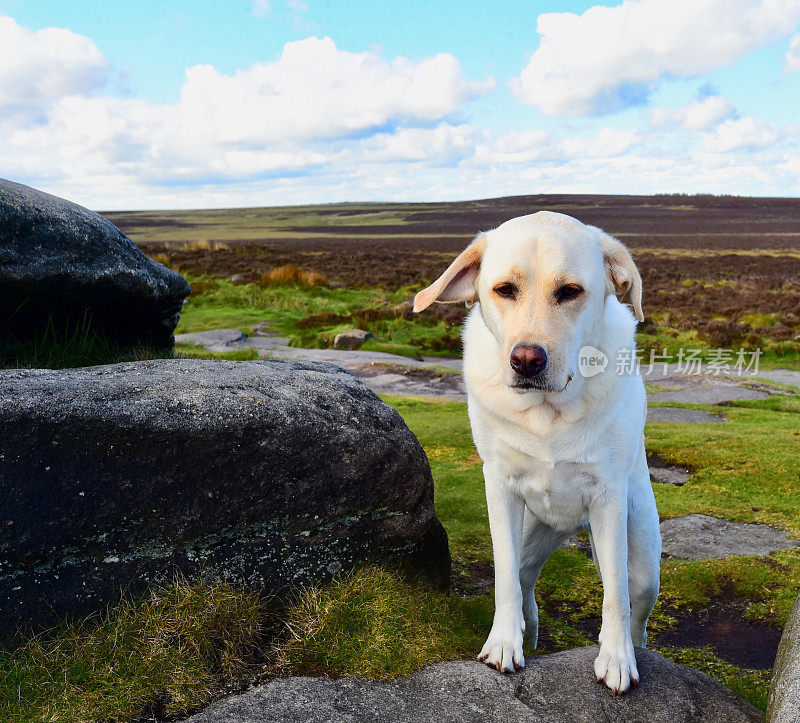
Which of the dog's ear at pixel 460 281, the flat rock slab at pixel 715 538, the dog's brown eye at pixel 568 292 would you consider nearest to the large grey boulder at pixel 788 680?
the dog's brown eye at pixel 568 292

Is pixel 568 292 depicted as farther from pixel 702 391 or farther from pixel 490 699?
pixel 702 391

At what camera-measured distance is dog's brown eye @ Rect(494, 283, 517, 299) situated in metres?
3.94

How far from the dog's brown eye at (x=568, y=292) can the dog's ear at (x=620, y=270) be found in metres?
0.36

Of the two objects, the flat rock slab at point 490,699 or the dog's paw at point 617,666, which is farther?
the dog's paw at point 617,666

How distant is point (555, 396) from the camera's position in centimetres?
420

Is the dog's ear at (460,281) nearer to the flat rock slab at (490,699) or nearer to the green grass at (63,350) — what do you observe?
the flat rock slab at (490,699)

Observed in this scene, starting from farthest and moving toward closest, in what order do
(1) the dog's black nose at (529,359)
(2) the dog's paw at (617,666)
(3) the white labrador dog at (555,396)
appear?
(2) the dog's paw at (617,666), (3) the white labrador dog at (555,396), (1) the dog's black nose at (529,359)

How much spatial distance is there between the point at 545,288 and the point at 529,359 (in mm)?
419

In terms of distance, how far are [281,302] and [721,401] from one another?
19.6m

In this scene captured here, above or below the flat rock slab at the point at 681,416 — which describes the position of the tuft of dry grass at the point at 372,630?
above

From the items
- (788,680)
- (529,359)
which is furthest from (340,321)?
(788,680)

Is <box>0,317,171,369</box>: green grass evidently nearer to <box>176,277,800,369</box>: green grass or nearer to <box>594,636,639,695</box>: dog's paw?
<box>594,636,639,695</box>: dog's paw

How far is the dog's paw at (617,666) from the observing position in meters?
4.21

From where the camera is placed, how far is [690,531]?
7.98 metres
